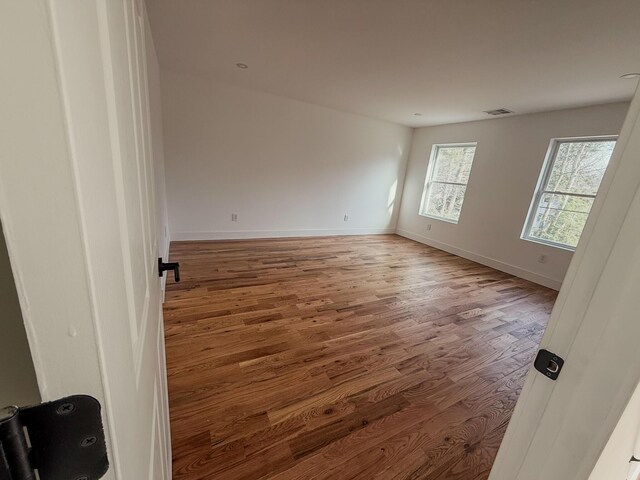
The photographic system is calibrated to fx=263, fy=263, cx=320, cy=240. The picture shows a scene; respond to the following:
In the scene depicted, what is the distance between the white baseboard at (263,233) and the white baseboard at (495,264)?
3.68ft

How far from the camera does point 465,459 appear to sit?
1.34m

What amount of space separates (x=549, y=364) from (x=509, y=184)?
14.4ft

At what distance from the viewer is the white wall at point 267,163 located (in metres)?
3.84

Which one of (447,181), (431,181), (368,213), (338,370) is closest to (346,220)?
(368,213)

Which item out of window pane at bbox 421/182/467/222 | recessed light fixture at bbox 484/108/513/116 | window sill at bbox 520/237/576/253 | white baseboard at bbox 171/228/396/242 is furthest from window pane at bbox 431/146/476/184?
white baseboard at bbox 171/228/396/242

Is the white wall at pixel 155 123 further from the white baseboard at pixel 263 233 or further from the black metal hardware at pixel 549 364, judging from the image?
the black metal hardware at pixel 549 364

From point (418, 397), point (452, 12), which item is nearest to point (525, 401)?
point (418, 397)

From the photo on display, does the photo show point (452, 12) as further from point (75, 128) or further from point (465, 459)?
point (465, 459)

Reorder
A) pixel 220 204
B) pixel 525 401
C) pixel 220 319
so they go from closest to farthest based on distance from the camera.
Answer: pixel 525 401 → pixel 220 319 → pixel 220 204

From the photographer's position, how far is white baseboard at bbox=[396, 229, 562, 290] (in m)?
3.72

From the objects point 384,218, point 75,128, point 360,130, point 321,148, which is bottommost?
point 384,218

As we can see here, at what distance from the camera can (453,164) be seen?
5.10 m

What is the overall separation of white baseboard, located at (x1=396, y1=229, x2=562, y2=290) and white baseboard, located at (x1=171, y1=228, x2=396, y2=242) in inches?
44.2

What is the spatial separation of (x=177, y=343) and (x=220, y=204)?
109 inches
